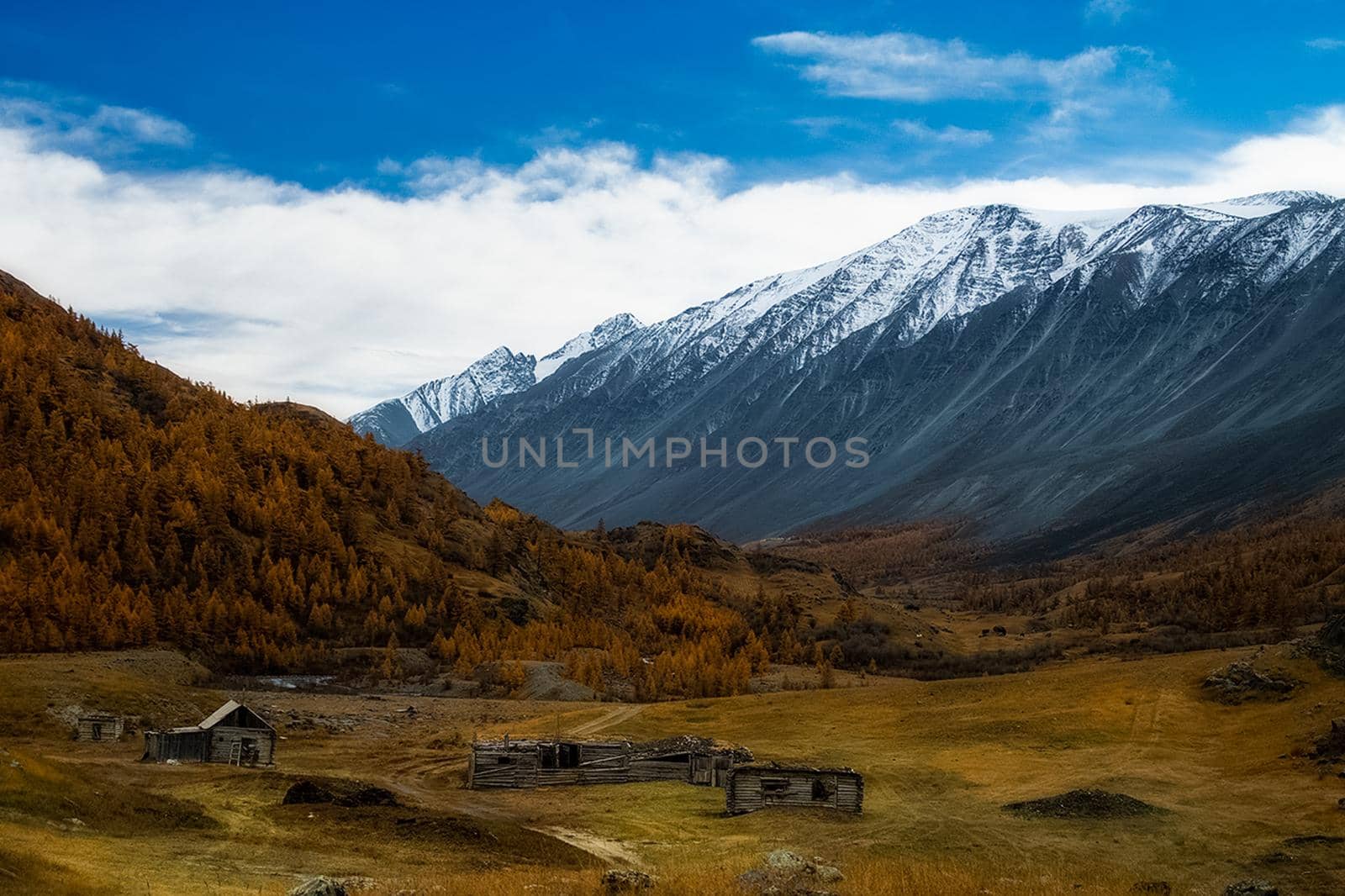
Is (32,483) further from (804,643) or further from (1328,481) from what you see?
(1328,481)

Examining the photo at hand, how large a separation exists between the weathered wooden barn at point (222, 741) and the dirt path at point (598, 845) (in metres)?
17.1

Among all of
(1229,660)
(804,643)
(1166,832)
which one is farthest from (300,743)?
(804,643)

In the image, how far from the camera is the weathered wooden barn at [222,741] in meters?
49.5

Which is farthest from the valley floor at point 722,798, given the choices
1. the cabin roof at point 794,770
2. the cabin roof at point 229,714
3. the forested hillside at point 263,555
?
the forested hillside at point 263,555

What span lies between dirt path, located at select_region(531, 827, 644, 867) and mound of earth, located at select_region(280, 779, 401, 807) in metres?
5.26

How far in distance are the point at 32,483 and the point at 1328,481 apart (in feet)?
508

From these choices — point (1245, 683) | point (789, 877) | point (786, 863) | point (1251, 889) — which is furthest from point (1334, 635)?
point (789, 877)

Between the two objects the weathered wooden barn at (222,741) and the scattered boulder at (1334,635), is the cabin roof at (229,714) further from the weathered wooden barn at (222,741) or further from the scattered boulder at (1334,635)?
the scattered boulder at (1334,635)

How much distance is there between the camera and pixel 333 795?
40344mm

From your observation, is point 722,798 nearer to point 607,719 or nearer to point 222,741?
point 607,719

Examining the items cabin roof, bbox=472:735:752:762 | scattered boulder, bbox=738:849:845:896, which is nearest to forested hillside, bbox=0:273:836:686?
cabin roof, bbox=472:735:752:762

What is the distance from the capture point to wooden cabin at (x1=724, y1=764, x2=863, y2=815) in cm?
4303

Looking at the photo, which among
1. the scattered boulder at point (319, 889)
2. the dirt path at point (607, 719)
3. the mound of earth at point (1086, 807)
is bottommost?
the dirt path at point (607, 719)

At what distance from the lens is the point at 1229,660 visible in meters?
60.1
